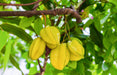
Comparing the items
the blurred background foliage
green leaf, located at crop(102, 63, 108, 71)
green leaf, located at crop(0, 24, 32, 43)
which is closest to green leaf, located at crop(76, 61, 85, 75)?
the blurred background foliage

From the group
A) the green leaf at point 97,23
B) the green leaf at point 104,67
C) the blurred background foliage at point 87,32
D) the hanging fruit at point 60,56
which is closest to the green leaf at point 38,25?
the blurred background foliage at point 87,32

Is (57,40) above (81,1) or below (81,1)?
below

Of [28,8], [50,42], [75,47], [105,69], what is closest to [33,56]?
[50,42]

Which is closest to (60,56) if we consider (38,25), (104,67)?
(38,25)

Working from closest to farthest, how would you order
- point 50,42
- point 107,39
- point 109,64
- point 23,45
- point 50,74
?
point 50,42
point 107,39
point 109,64
point 50,74
point 23,45

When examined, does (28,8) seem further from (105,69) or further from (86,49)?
(105,69)

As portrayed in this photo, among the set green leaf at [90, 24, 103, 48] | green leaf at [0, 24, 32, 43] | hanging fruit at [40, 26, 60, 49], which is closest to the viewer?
hanging fruit at [40, 26, 60, 49]

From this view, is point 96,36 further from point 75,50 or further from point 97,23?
point 75,50

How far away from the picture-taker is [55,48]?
3.10 ft

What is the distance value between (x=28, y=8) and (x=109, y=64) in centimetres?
62

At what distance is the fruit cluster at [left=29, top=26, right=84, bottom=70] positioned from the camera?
0.91 metres

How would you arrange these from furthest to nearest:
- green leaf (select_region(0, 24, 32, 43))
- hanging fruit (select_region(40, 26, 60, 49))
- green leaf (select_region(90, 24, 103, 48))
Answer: green leaf (select_region(90, 24, 103, 48)) → green leaf (select_region(0, 24, 32, 43)) → hanging fruit (select_region(40, 26, 60, 49))

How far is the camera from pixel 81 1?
1184mm

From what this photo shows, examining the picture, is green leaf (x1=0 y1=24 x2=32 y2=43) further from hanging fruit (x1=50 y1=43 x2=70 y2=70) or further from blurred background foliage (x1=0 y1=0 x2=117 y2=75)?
hanging fruit (x1=50 y1=43 x2=70 y2=70)
